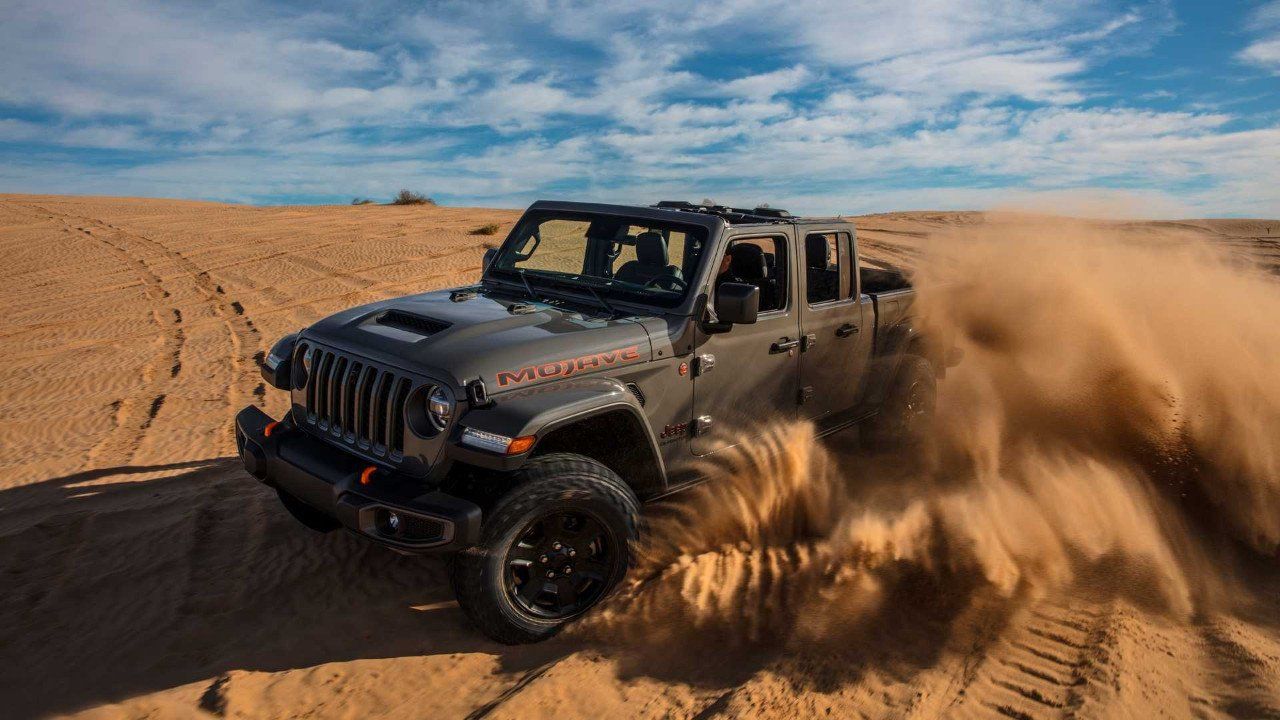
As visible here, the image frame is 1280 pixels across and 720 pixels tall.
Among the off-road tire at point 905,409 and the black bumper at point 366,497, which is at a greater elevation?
the black bumper at point 366,497

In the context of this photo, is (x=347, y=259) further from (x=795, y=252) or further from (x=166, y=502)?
(x=795, y=252)

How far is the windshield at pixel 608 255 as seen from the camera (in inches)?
165

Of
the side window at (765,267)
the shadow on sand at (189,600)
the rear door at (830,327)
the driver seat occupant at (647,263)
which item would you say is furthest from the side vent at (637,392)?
the rear door at (830,327)

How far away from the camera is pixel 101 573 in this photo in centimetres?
420

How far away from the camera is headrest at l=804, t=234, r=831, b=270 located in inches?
195

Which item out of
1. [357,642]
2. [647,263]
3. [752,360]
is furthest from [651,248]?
[357,642]

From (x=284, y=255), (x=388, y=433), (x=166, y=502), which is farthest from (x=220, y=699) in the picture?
(x=284, y=255)

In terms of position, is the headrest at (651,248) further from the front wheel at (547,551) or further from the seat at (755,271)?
the front wheel at (547,551)

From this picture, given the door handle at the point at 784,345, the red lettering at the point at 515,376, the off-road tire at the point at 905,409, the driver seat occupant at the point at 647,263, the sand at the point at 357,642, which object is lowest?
the sand at the point at 357,642

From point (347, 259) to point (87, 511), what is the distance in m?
12.8

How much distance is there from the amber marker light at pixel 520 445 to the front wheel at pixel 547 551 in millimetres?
193

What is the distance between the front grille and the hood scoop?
0.98 feet

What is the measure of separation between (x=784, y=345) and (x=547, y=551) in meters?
1.89

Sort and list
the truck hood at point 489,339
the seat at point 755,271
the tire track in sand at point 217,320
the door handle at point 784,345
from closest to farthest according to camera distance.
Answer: the truck hood at point 489,339 → the door handle at point 784,345 → the seat at point 755,271 → the tire track in sand at point 217,320
